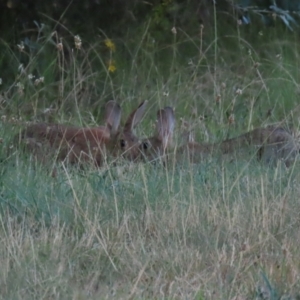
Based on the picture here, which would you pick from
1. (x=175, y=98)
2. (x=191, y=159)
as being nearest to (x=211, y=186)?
(x=191, y=159)

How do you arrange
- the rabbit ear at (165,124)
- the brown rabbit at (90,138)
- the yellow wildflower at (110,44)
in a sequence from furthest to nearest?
the yellow wildflower at (110,44) < the rabbit ear at (165,124) < the brown rabbit at (90,138)

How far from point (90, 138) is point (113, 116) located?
1.15 ft

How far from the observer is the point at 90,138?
7.64 metres

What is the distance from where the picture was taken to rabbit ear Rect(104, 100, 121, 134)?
A: 308 inches

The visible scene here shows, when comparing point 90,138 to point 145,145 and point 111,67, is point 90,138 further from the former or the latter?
point 111,67

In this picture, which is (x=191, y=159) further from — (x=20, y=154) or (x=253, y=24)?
(x=253, y=24)

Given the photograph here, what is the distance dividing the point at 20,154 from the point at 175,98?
2.43 metres

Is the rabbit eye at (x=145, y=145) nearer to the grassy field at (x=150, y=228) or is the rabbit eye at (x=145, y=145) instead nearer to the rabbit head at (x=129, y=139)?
the rabbit head at (x=129, y=139)

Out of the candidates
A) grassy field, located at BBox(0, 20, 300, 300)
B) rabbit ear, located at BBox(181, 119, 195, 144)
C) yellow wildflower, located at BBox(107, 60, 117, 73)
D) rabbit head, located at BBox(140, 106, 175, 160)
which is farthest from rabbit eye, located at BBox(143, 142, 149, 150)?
Result: yellow wildflower, located at BBox(107, 60, 117, 73)

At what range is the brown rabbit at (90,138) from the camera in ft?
23.5

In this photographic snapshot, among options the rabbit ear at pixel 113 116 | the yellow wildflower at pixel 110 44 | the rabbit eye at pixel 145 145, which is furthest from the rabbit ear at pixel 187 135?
the yellow wildflower at pixel 110 44

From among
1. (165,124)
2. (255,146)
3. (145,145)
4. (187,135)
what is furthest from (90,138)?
(255,146)

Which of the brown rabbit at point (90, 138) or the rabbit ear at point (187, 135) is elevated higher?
the rabbit ear at point (187, 135)

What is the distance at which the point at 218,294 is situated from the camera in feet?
13.4
